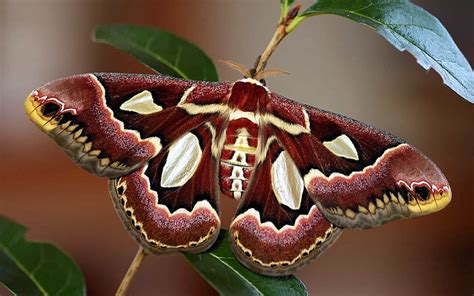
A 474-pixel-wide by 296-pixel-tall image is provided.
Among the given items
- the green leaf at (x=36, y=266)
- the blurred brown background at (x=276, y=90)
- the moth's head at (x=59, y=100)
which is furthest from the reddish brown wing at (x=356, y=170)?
the blurred brown background at (x=276, y=90)

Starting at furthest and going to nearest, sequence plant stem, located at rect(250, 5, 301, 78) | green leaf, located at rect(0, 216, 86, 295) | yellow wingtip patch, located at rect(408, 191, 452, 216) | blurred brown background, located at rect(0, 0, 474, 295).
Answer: blurred brown background, located at rect(0, 0, 474, 295) → green leaf, located at rect(0, 216, 86, 295) → plant stem, located at rect(250, 5, 301, 78) → yellow wingtip patch, located at rect(408, 191, 452, 216)

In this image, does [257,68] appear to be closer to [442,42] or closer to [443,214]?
[442,42]

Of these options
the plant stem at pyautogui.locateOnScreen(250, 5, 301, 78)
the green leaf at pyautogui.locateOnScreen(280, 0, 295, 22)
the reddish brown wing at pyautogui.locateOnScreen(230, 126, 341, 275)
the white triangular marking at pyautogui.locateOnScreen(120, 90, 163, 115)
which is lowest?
the reddish brown wing at pyautogui.locateOnScreen(230, 126, 341, 275)

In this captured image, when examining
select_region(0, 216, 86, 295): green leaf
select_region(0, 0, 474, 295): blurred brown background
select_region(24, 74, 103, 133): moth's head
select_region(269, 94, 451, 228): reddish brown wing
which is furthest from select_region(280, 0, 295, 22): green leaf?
select_region(0, 0, 474, 295): blurred brown background

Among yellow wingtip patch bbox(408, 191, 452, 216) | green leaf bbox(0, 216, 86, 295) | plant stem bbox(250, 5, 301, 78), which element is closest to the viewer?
yellow wingtip patch bbox(408, 191, 452, 216)

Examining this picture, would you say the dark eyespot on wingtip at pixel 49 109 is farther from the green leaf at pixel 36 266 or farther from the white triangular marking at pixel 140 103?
the green leaf at pixel 36 266

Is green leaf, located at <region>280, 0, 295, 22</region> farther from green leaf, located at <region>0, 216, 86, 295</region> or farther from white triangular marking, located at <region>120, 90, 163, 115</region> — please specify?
green leaf, located at <region>0, 216, 86, 295</region>

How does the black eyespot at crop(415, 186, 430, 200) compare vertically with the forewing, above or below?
above
